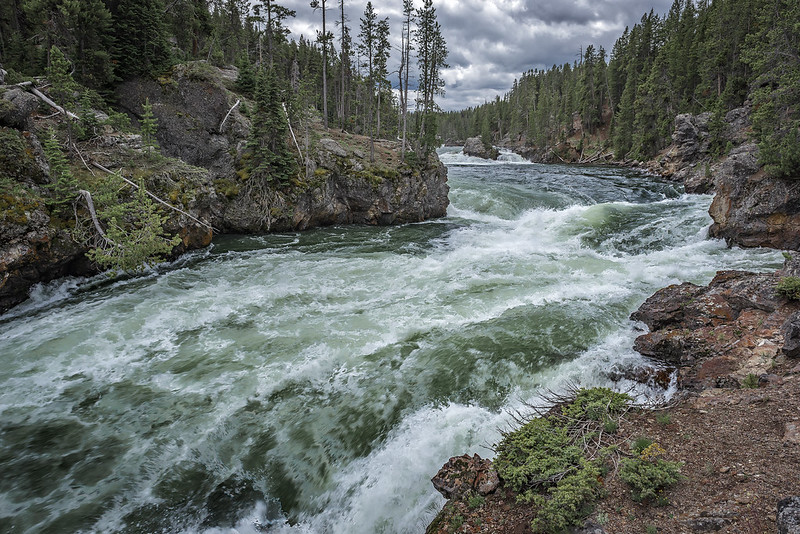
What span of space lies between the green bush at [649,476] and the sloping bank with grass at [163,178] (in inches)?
519

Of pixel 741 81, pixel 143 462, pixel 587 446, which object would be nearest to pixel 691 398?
pixel 587 446

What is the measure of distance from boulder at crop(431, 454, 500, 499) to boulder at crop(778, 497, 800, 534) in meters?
2.54

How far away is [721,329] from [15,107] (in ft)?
66.3

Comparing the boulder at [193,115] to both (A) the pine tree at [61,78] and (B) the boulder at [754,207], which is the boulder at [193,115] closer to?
(A) the pine tree at [61,78]

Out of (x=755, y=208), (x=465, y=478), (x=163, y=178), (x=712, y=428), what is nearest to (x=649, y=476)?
(x=712, y=428)

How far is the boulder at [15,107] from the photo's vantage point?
11.0m

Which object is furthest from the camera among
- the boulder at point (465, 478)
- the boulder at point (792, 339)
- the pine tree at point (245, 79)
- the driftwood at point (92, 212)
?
the pine tree at point (245, 79)

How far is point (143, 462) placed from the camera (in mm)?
5730

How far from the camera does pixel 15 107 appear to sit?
1119cm

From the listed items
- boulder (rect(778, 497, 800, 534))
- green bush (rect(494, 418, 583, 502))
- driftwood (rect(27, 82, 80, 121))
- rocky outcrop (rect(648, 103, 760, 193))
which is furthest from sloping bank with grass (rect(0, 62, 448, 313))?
rocky outcrop (rect(648, 103, 760, 193))

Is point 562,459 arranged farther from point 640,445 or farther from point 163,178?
point 163,178

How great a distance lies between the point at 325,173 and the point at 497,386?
16590mm

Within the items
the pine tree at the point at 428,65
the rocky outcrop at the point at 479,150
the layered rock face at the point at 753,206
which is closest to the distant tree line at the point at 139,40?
the pine tree at the point at 428,65

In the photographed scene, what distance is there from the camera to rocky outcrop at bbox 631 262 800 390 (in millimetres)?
6204
